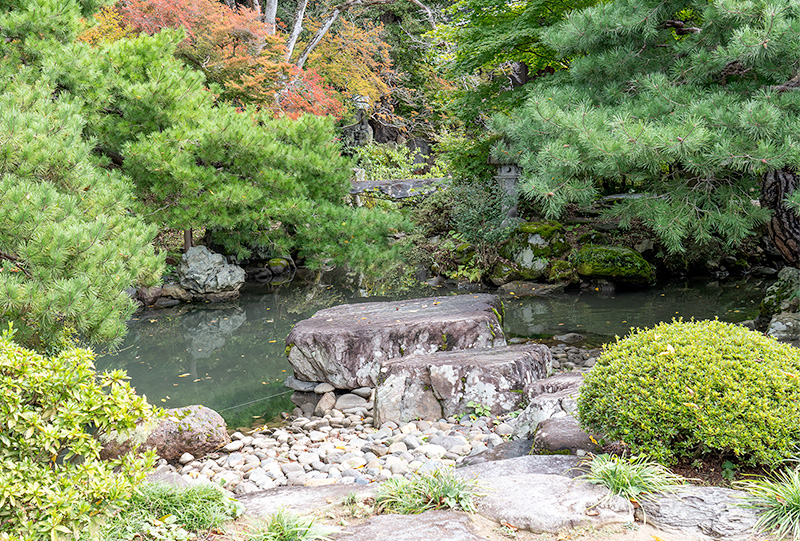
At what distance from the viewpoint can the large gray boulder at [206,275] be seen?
991 cm

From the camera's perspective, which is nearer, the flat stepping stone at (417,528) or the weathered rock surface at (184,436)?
the flat stepping stone at (417,528)

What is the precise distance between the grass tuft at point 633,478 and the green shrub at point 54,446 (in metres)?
1.83

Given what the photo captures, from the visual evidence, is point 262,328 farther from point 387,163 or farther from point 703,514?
point 387,163

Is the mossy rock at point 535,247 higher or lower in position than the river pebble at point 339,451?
higher

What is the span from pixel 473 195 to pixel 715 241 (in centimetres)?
441

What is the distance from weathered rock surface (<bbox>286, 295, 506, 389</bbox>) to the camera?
532 centimetres

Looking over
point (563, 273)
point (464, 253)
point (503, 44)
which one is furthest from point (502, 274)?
point (503, 44)

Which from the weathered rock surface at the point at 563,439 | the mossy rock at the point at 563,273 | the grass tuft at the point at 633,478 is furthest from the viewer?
the mossy rock at the point at 563,273

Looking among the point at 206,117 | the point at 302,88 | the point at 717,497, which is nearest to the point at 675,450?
the point at 717,497

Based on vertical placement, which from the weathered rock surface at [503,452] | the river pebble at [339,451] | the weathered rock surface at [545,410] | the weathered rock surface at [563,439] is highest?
Result: the weathered rock surface at [563,439]

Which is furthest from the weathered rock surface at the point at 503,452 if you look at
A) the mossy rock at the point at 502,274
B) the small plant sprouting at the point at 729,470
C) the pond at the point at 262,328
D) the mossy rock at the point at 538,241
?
the mossy rock at the point at 538,241

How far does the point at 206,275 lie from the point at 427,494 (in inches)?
333

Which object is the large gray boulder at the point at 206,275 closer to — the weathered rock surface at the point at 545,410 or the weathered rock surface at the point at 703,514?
the weathered rock surface at the point at 545,410

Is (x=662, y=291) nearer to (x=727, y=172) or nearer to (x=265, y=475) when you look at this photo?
(x=727, y=172)
